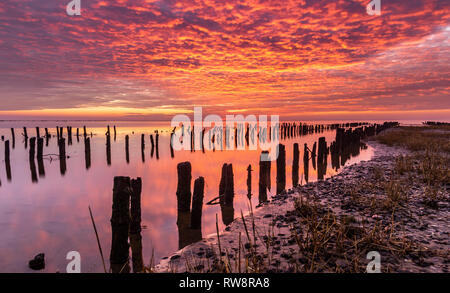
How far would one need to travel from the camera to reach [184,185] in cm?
789

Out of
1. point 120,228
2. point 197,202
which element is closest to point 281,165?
point 197,202

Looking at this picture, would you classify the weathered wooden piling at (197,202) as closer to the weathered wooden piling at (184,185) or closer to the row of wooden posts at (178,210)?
the row of wooden posts at (178,210)

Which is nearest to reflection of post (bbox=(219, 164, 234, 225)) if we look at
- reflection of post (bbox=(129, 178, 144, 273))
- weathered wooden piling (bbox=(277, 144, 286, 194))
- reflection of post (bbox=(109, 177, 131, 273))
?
reflection of post (bbox=(129, 178, 144, 273))

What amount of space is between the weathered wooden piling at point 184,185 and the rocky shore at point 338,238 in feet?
6.33

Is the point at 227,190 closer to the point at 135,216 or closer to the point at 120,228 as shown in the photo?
the point at 135,216

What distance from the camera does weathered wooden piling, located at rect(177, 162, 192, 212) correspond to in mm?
7691

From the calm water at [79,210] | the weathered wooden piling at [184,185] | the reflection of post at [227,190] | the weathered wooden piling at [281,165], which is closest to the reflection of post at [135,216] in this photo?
the calm water at [79,210]

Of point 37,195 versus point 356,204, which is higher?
point 356,204

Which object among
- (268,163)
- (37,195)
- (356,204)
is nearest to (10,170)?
(37,195)

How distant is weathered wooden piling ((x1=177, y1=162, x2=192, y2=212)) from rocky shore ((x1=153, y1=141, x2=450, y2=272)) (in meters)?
1.93

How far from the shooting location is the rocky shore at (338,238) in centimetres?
391

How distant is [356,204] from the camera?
6.94 m
